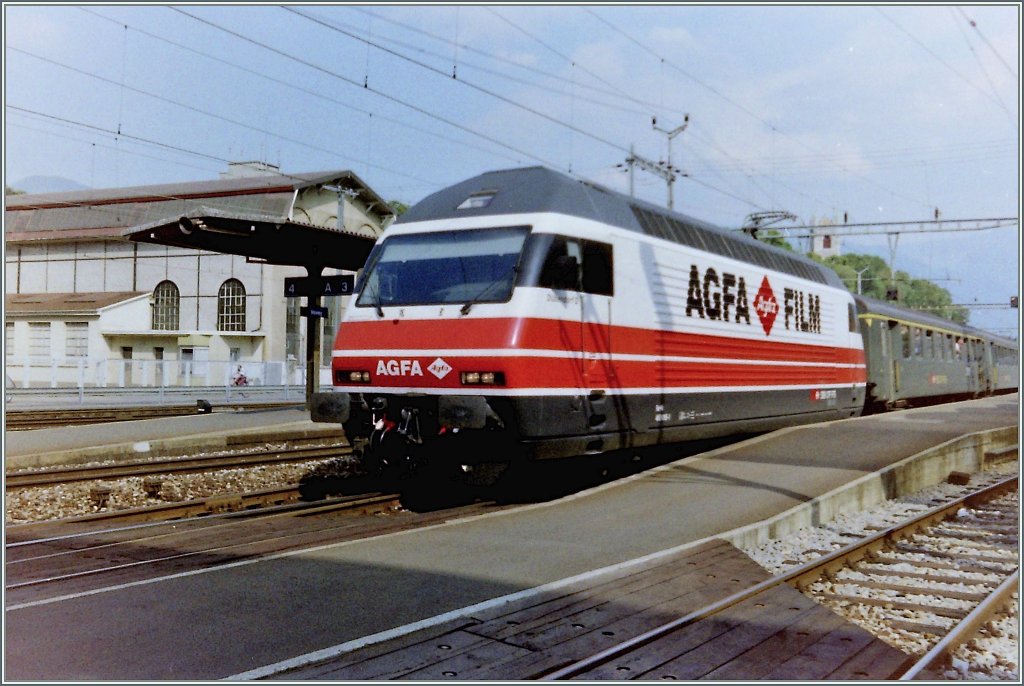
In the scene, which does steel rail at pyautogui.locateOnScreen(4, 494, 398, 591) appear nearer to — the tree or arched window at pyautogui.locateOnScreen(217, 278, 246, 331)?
arched window at pyautogui.locateOnScreen(217, 278, 246, 331)

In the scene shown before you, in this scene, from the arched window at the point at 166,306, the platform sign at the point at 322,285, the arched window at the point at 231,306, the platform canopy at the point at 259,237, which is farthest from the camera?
the arched window at the point at 166,306

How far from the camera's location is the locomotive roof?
9883mm

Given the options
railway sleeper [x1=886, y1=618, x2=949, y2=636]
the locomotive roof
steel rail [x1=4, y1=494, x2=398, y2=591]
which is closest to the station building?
the locomotive roof

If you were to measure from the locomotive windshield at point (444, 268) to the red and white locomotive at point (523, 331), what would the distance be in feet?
0.05

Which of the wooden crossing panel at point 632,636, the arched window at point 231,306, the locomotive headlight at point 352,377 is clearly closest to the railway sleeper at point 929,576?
the wooden crossing panel at point 632,636

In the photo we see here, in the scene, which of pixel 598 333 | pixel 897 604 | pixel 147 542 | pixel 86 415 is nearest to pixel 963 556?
pixel 897 604

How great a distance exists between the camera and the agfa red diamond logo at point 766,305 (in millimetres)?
14141

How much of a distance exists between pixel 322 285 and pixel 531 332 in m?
11.2

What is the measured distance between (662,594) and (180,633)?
10.6 feet

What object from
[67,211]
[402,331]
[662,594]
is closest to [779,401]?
[402,331]

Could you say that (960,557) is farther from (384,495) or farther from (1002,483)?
(384,495)

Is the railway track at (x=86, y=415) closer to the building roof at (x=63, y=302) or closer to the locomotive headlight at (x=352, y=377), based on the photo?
the locomotive headlight at (x=352, y=377)

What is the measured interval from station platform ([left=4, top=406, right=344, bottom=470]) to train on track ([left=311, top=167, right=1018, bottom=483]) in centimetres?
614

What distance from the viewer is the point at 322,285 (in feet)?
63.1
